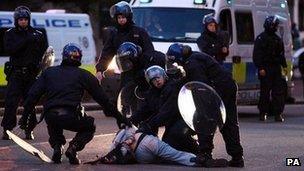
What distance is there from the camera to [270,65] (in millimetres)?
17594

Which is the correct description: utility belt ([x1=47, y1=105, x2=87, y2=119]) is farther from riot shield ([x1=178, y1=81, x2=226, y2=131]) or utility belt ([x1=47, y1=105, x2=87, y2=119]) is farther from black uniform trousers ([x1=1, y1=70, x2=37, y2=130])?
black uniform trousers ([x1=1, y1=70, x2=37, y2=130])

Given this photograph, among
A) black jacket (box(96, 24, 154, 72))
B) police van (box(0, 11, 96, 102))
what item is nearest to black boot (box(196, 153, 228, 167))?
black jacket (box(96, 24, 154, 72))

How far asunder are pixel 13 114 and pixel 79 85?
2819 mm

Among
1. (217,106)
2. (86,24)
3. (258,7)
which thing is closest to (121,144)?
(217,106)

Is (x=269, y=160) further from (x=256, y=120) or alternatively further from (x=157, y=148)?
(x=256, y=120)

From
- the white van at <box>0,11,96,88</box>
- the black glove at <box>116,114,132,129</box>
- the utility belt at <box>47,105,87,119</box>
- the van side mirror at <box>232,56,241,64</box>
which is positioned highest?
the utility belt at <box>47,105,87,119</box>

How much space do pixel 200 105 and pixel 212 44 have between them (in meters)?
5.20

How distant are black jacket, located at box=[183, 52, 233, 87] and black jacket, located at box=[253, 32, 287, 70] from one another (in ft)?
21.4

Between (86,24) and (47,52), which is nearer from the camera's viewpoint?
(47,52)

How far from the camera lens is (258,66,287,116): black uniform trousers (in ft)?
57.8

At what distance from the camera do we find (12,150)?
12672 millimetres

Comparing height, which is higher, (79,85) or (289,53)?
(79,85)

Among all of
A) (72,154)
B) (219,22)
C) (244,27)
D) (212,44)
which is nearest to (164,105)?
(72,154)

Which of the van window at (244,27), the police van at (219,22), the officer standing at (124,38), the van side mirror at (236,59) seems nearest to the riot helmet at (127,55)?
the officer standing at (124,38)
